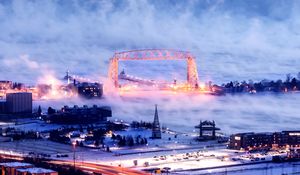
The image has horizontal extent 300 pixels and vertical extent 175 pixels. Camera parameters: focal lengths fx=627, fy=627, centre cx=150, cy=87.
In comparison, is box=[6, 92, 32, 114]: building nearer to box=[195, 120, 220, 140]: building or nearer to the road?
box=[195, 120, 220, 140]: building

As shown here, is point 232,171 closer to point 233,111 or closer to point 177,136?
point 177,136

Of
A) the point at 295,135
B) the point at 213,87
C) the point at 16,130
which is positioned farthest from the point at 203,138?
the point at 213,87

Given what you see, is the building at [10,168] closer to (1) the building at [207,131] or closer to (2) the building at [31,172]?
(2) the building at [31,172]

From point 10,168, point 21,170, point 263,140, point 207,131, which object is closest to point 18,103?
point 207,131

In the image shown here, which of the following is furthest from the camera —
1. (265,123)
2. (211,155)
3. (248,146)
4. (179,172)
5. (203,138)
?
(265,123)

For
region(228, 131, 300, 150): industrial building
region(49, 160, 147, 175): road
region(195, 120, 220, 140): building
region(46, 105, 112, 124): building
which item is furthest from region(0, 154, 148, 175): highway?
region(46, 105, 112, 124): building

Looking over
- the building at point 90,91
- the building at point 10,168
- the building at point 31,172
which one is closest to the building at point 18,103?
the building at point 90,91
